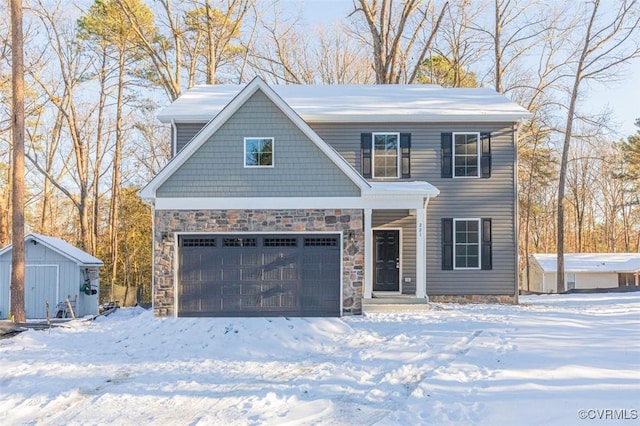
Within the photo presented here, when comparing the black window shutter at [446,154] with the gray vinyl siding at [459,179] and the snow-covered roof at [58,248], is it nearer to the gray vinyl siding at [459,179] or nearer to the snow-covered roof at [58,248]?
the gray vinyl siding at [459,179]

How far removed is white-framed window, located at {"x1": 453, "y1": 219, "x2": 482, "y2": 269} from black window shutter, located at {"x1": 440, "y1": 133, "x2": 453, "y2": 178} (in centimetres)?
140

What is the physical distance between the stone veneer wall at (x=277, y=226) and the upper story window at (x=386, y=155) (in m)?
3.12

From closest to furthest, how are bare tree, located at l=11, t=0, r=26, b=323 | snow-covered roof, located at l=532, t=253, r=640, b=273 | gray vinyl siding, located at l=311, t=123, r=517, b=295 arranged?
bare tree, located at l=11, t=0, r=26, b=323 < gray vinyl siding, located at l=311, t=123, r=517, b=295 < snow-covered roof, located at l=532, t=253, r=640, b=273

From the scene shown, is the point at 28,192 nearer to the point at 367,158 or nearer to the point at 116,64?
the point at 116,64

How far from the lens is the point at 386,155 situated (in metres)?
15.4

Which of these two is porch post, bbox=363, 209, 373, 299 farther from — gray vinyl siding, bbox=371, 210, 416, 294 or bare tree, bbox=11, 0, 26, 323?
bare tree, bbox=11, 0, 26, 323

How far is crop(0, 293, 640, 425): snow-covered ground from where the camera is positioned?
18.7ft

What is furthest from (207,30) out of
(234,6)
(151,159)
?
(151,159)

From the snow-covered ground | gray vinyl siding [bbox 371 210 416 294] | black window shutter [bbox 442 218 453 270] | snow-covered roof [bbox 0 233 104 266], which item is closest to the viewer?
the snow-covered ground

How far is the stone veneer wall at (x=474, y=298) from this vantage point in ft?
49.4

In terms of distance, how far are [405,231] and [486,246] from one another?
237cm

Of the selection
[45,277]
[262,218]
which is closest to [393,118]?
[262,218]

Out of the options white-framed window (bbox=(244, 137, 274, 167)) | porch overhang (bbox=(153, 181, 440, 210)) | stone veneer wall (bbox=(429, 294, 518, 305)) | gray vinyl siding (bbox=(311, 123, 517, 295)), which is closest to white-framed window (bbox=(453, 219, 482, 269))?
gray vinyl siding (bbox=(311, 123, 517, 295))

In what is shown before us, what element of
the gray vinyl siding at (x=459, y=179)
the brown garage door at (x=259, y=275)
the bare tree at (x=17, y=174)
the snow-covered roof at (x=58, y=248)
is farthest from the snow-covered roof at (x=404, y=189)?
the snow-covered roof at (x=58, y=248)
